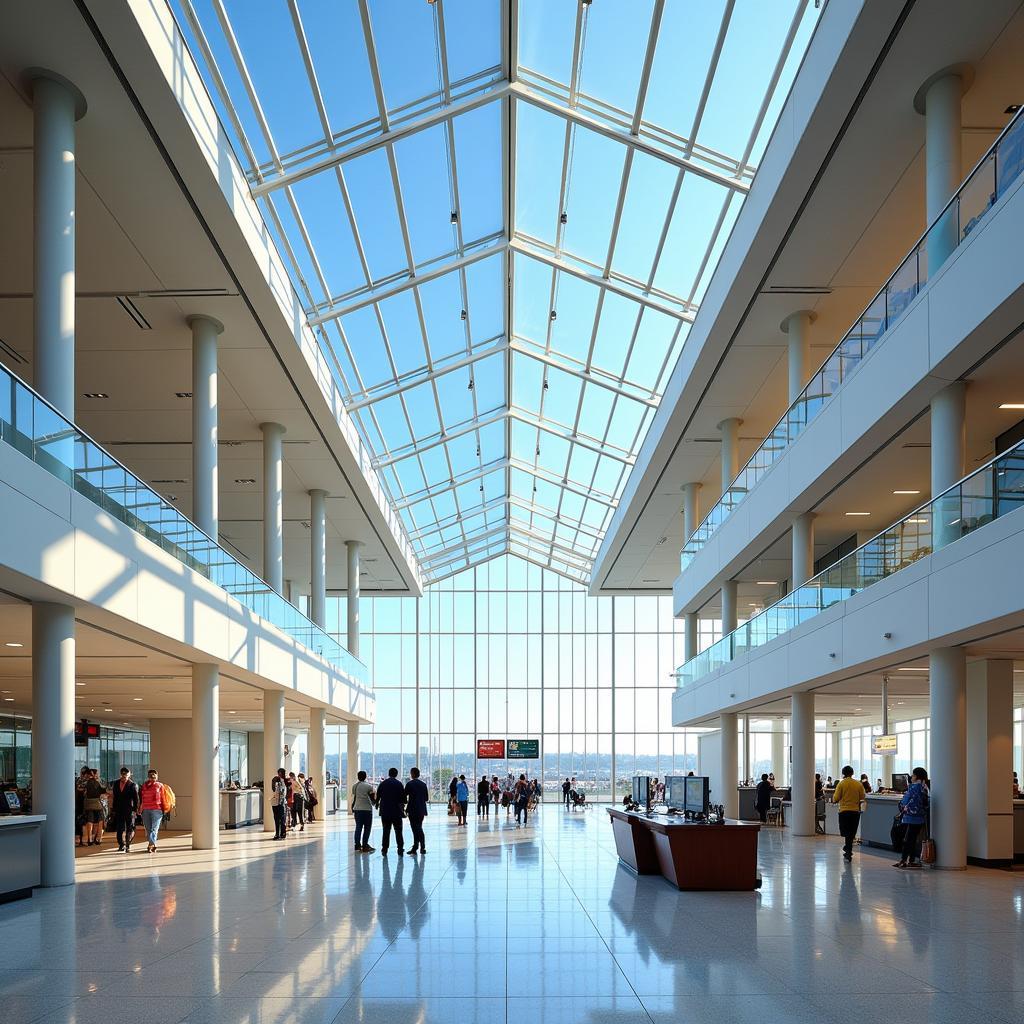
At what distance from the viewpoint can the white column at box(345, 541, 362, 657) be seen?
39312 millimetres

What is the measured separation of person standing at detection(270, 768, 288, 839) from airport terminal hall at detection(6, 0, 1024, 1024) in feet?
0.71

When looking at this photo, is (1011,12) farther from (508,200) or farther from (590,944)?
(508,200)

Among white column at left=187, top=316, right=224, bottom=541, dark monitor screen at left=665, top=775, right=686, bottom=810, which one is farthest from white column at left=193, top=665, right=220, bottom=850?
dark monitor screen at left=665, top=775, right=686, bottom=810

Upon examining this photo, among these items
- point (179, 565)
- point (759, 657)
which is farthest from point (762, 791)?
point (179, 565)

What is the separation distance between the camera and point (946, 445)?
15.5m

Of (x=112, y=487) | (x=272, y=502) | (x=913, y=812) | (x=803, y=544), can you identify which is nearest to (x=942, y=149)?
(x=913, y=812)

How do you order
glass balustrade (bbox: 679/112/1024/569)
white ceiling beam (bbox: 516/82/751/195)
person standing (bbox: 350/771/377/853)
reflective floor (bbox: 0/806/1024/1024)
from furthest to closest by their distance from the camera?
person standing (bbox: 350/771/377/853)
white ceiling beam (bbox: 516/82/751/195)
glass balustrade (bbox: 679/112/1024/569)
reflective floor (bbox: 0/806/1024/1024)

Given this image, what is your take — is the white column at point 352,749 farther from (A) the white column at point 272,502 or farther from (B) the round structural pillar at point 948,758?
(B) the round structural pillar at point 948,758

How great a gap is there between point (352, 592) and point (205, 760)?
19.0 metres

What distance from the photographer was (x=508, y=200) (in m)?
24.1

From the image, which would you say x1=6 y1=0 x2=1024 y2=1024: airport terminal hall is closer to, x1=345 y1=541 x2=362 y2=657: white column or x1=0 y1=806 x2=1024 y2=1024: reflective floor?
x1=0 y1=806 x2=1024 y2=1024: reflective floor

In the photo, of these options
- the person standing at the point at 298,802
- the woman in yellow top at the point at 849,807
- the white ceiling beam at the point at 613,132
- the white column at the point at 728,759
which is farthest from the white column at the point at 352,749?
the white ceiling beam at the point at 613,132

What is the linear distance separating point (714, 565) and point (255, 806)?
14925 mm

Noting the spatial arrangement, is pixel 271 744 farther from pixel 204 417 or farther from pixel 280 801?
pixel 204 417
